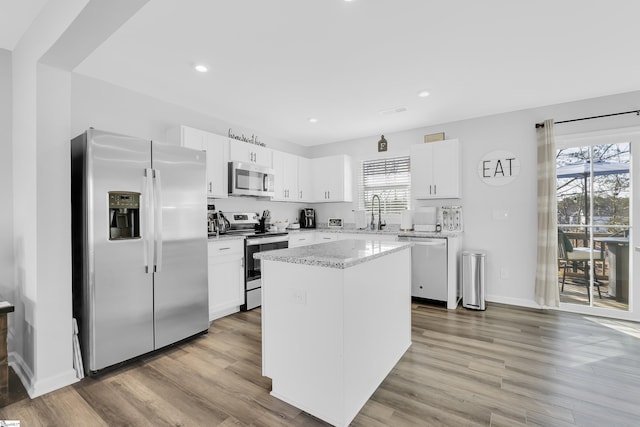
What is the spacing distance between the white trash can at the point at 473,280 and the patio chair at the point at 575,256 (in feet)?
2.98

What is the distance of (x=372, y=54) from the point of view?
251 cm

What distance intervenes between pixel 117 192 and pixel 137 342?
4.00ft

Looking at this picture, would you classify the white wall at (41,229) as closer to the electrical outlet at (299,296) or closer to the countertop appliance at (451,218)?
the electrical outlet at (299,296)

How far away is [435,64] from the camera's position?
8.79 feet

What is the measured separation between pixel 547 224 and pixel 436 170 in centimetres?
147

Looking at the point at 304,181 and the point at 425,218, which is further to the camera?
the point at 304,181

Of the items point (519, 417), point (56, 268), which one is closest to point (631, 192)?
point (519, 417)

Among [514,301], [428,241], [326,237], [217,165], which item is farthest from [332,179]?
[514,301]

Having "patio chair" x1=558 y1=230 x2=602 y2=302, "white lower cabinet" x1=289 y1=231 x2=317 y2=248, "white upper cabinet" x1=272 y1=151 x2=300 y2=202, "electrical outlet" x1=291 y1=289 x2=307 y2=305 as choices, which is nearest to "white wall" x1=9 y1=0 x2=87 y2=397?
"electrical outlet" x1=291 y1=289 x2=307 y2=305

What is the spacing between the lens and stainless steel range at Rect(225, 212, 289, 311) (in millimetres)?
3707

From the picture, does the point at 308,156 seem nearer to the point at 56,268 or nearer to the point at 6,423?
the point at 56,268

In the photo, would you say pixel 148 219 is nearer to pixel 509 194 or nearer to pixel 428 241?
pixel 428 241

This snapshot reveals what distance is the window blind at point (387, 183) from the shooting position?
16.0 feet

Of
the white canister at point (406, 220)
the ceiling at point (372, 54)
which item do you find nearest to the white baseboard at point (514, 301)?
the white canister at point (406, 220)
